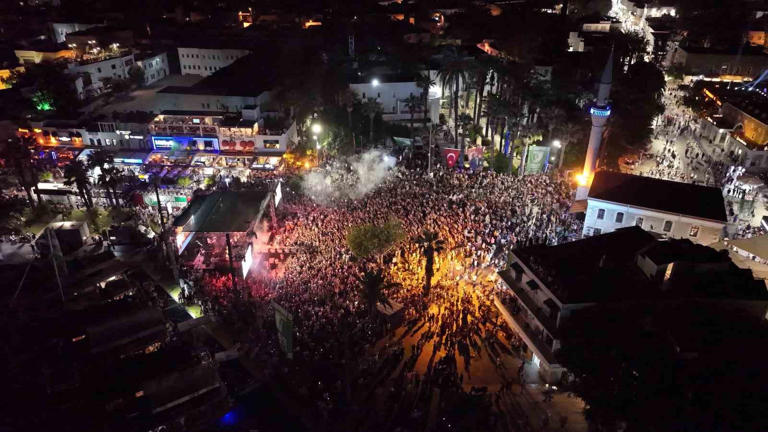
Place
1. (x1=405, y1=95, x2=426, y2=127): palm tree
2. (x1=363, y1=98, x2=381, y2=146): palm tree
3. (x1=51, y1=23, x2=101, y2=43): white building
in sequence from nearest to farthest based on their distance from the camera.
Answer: (x1=363, y1=98, x2=381, y2=146): palm tree → (x1=405, y1=95, x2=426, y2=127): palm tree → (x1=51, y1=23, x2=101, y2=43): white building

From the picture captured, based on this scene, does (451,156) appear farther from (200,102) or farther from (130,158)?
(130,158)

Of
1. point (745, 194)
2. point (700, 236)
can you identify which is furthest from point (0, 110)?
point (745, 194)

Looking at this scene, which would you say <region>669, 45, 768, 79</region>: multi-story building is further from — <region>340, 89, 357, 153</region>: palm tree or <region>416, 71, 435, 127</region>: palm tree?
<region>340, 89, 357, 153</region>: palm tree

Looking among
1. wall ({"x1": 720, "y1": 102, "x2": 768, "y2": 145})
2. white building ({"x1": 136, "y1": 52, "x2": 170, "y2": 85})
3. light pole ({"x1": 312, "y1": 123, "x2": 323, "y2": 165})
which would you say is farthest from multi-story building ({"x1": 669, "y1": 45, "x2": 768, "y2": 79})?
white building ({"x1": 136, "y1": 52, "x2": 170, "y2": 85})

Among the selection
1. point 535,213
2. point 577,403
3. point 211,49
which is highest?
point 211,49

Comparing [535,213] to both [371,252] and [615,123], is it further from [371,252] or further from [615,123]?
[615,123]

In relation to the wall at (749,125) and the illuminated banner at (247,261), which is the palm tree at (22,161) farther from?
the wall at (749,125)
